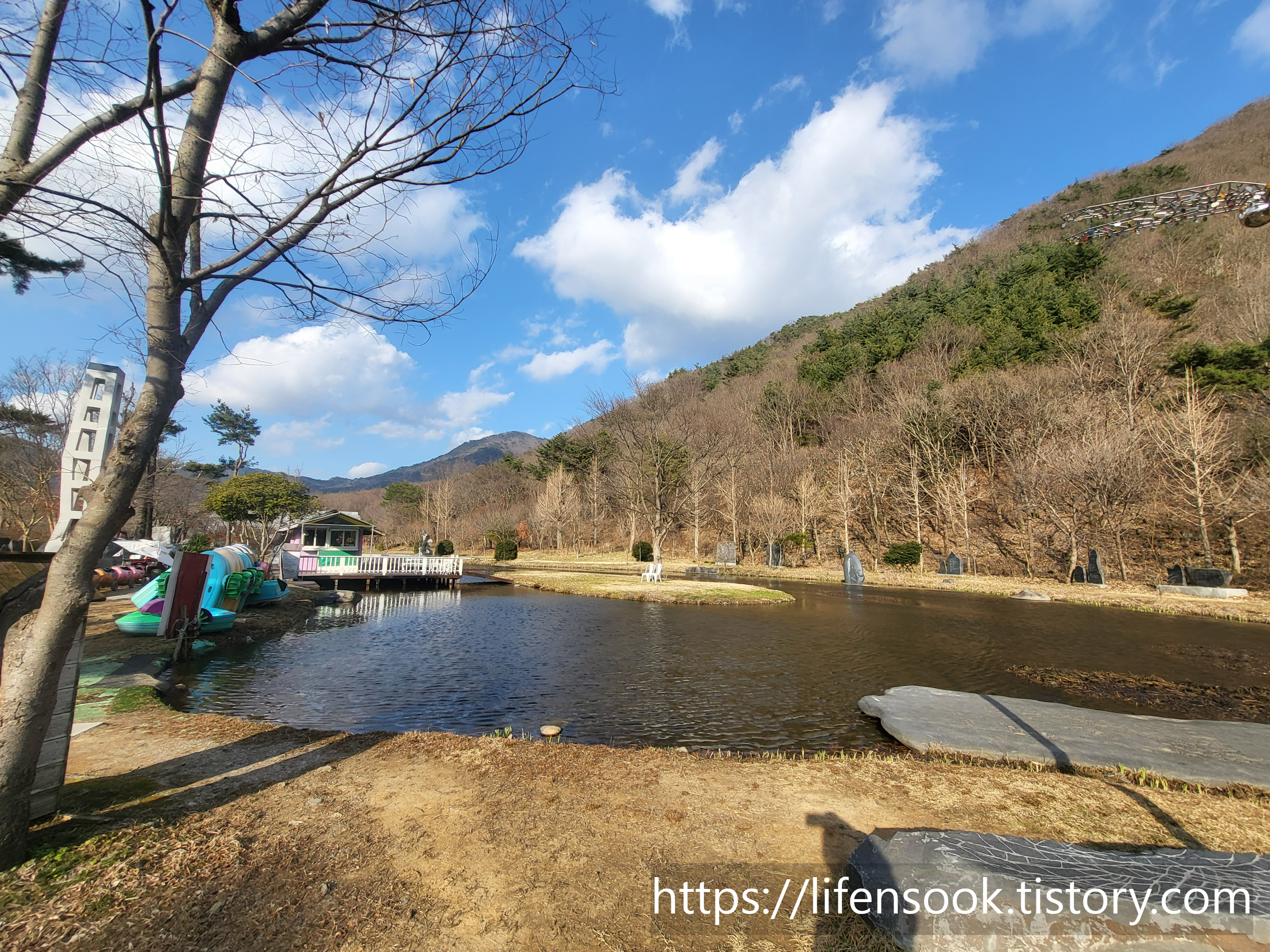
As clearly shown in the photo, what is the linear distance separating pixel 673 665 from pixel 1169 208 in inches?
2655

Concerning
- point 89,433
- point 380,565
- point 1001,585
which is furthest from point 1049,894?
point 380,565

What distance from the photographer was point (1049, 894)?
2465mm

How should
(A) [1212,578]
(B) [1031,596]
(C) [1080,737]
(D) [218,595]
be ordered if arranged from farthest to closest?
(B) [1031,596]
(A) [1212,578]
(D) [218,595]
(C) [1080,737]

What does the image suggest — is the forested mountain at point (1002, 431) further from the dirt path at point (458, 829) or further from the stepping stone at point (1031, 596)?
the dirt path at point (458, 829)

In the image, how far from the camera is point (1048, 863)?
281 cm

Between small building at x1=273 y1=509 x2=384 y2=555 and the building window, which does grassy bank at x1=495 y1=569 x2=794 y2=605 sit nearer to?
small building at x1=273 y1=509 x2=384 y2=555

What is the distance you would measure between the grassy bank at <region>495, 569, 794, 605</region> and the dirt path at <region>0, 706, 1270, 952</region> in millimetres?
14976

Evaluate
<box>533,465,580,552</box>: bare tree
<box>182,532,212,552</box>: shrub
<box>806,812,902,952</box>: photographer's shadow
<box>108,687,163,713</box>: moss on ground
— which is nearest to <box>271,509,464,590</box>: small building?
<box>182,532,212,552</box>: shrub

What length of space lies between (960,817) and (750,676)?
5.82 meters

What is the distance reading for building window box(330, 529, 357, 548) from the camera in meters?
30.2

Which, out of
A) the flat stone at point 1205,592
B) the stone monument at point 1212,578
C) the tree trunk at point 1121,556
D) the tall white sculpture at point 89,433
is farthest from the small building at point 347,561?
the stone monument at point 1212,578

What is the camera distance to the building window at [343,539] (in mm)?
30203

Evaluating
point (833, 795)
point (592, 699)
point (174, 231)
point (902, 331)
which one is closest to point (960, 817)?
point (833, 795)

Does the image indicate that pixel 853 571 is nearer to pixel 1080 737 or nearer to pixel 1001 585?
pixel 1001 585
